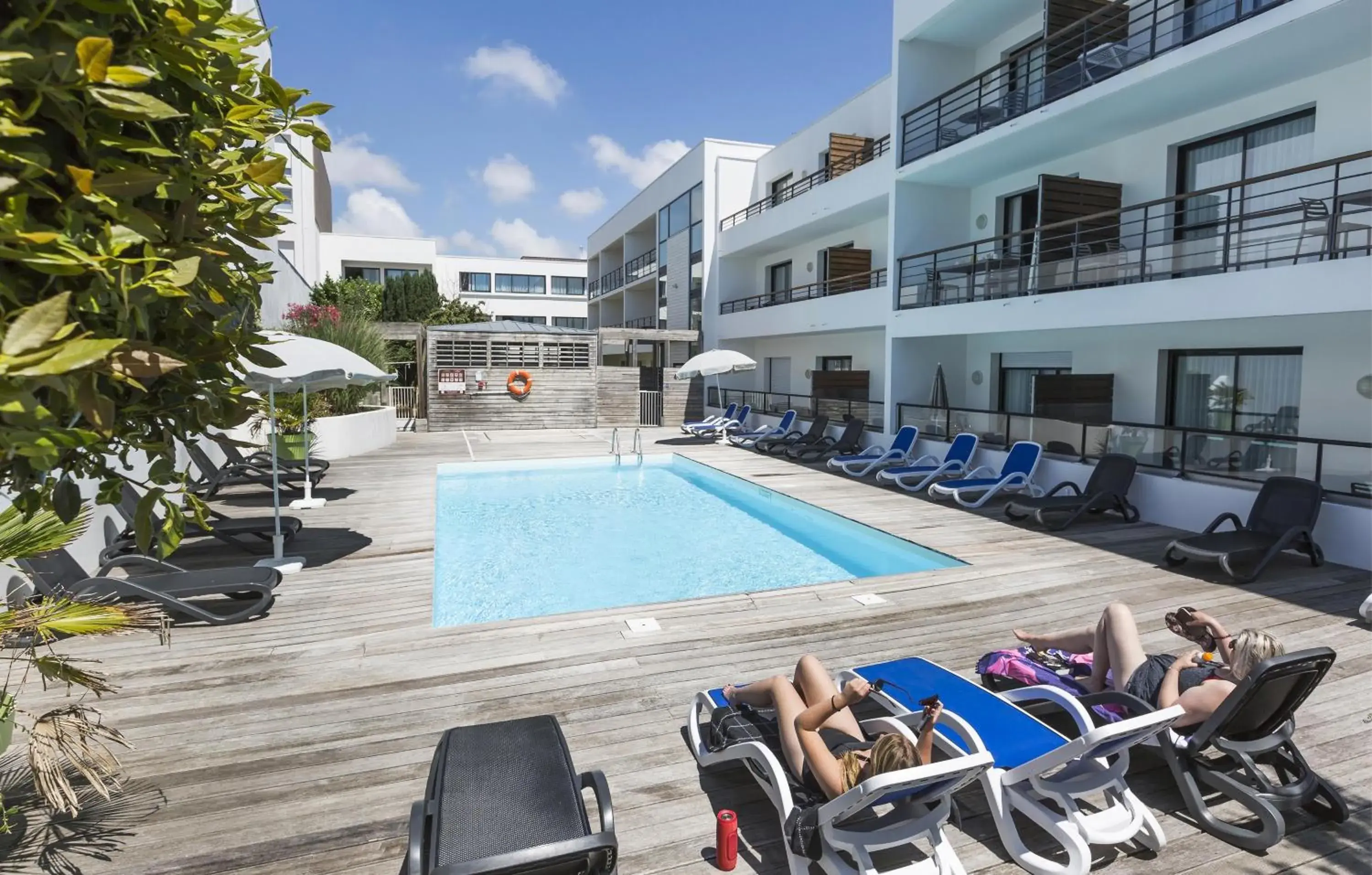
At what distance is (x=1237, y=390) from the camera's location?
10.7 m

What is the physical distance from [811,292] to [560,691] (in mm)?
17867

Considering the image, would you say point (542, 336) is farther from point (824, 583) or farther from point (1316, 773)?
point (1316, 773)

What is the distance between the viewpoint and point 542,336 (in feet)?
77.3

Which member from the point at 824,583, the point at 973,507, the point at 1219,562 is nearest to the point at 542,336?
the point at 973,507

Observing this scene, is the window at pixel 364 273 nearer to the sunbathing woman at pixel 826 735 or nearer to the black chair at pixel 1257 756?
the sunbathing woman at pixel 826 735

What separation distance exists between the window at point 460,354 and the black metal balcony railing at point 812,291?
26.9 ft

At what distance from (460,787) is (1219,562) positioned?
751 cm

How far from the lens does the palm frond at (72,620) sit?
212 cm

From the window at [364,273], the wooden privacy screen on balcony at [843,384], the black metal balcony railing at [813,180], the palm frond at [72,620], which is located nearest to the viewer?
the palm frond at [72,620]

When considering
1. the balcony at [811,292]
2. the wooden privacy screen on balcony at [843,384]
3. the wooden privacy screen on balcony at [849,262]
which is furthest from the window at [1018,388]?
the wooden privacy screen on balcony at [849,262]

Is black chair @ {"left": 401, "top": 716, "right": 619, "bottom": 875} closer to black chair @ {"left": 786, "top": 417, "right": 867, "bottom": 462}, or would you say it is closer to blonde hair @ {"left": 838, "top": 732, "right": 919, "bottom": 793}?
blonde hair @ {"left": 838, "top": 732, "right": 919, "bottom": 793}

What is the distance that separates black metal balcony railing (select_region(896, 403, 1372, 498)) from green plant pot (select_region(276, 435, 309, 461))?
11624 mm

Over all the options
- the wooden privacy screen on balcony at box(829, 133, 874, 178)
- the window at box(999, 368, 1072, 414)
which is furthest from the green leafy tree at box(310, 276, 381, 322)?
the window at box(999, 368, 1072, 414)

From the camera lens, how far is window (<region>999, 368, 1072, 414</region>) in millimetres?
14586
